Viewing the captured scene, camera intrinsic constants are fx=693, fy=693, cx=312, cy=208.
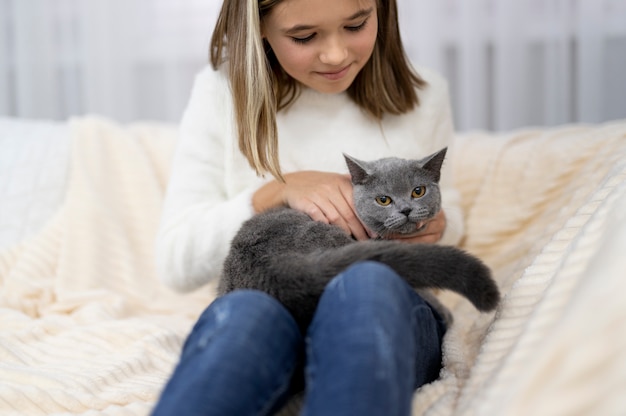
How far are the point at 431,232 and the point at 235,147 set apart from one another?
0.45 m

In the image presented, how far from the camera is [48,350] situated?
1377 mm

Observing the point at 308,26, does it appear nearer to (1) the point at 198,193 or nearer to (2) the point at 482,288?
(1) the point at 198,193

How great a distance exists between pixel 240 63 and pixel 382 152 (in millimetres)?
364

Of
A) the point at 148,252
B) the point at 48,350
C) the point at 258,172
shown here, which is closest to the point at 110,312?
the point at 48,350

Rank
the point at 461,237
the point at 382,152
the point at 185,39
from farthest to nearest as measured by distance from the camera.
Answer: the point at 185,39 < the point at 461,237 < the point at 382,152

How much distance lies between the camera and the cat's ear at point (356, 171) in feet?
4.16

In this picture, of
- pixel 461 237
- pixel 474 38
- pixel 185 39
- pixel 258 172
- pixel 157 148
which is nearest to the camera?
pixel 258 172

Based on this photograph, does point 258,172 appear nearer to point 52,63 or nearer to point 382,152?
point 382,152

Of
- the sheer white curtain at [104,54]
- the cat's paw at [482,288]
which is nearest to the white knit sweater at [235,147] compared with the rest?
the cat's paw at [482,288]

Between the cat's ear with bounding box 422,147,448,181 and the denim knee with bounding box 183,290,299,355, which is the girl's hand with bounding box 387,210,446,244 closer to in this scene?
the cat's ear with bounding box 422,147,448,181

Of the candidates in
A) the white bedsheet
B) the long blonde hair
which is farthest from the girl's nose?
the white bedsheet

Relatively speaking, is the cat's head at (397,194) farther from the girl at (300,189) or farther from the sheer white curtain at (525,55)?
the sheer white curtain at (525,55)

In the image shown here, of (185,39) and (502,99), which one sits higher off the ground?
(185,39)

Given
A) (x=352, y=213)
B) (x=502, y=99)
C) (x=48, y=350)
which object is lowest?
(x=48, y=350)
